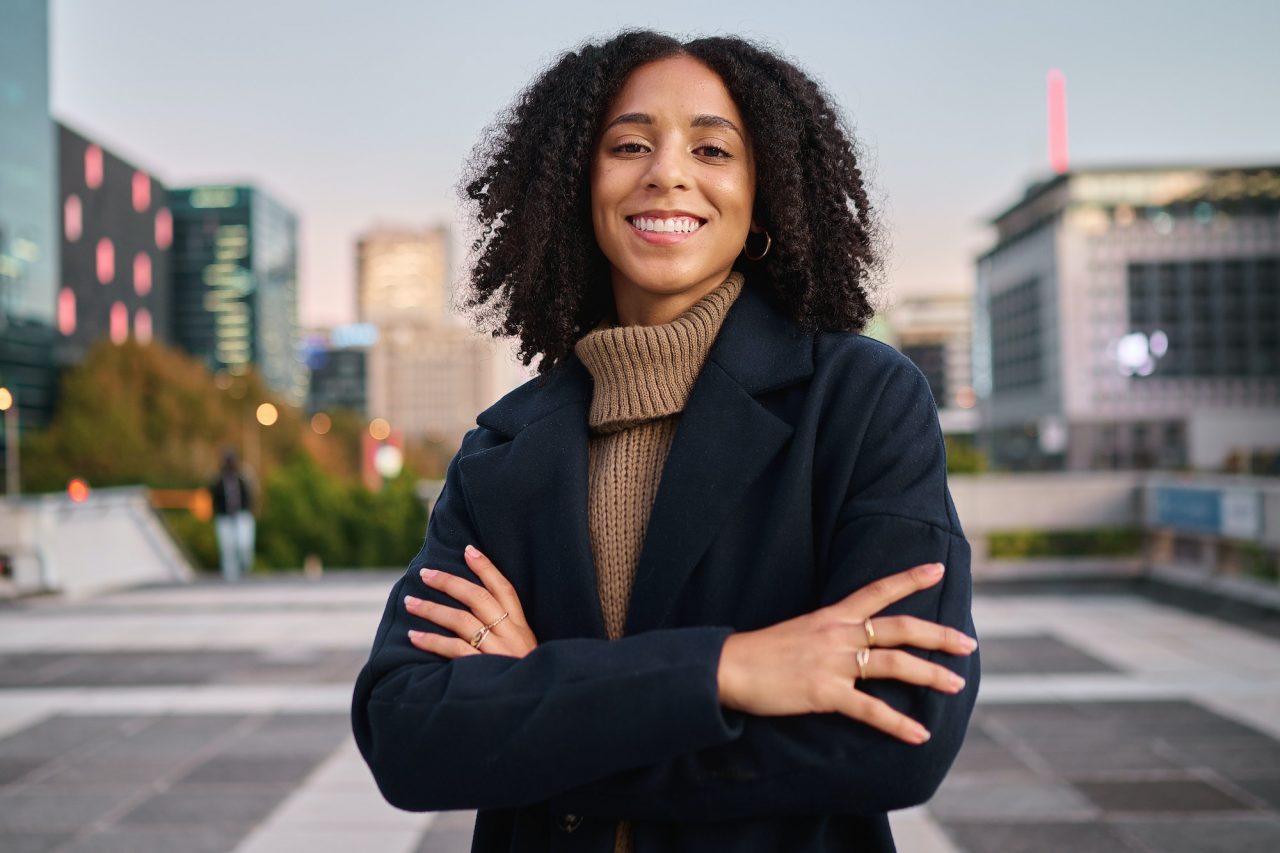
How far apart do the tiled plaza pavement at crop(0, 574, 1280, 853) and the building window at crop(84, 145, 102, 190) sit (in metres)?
70.3

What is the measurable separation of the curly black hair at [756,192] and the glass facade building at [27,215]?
170ft

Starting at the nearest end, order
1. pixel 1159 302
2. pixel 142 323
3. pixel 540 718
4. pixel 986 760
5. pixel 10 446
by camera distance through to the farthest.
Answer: pixel 540 718 → pixel 986 760 → pixel 10 446 → pixel 142 323 → pixel 1159 302

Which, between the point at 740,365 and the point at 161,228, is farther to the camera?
the point at 161,228

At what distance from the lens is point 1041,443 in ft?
299

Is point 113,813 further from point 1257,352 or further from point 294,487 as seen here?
point 1257,352

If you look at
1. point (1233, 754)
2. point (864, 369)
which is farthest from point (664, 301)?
point (1233, 754)

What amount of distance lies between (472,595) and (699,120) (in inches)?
32.1

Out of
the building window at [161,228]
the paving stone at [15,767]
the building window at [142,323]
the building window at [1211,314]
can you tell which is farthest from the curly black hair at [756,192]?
the building window at [1211,314]

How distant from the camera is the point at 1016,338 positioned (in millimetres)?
101875

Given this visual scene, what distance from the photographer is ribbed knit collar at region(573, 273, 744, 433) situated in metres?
1.75

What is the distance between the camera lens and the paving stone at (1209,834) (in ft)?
14.6

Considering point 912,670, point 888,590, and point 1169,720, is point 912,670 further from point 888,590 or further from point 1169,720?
point 1169,720

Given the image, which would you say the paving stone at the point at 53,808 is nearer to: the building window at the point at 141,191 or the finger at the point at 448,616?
the finger at the point at 448,616

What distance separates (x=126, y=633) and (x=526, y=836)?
1023 centimetres
